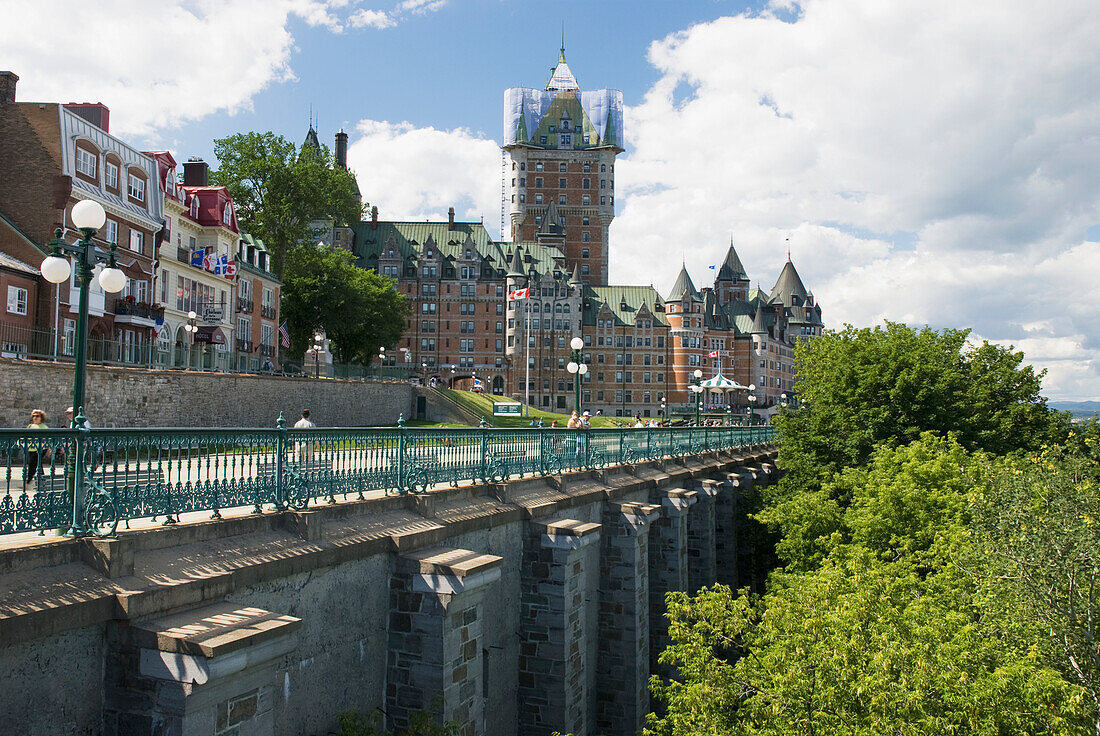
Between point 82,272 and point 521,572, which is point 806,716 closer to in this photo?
point 521,572

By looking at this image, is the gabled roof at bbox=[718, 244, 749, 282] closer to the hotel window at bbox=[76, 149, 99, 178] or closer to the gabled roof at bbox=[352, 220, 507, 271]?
the gabled roof at bbox=[352, 220, 507, 271]

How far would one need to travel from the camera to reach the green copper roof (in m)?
111

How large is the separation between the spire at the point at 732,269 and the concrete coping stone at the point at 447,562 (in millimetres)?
124508

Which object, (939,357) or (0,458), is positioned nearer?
(0,458)

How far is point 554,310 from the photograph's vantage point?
10656cm

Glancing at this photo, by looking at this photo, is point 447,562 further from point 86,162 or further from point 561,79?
point 561,79

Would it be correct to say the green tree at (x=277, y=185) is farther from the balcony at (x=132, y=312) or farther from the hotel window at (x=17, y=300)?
the hotel window at (x=17, y=300)

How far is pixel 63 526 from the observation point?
299 inches

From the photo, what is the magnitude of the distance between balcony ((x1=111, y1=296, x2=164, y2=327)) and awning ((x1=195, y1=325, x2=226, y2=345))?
6.05m

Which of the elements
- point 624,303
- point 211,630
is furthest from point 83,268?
point 624,303

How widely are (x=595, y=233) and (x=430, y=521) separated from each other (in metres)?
112

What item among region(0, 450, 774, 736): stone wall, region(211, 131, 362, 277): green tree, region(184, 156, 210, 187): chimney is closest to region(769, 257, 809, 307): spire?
region(211, 131, 362, 277): green tree

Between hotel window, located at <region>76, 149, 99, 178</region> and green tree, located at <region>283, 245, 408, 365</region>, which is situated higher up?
hotel window, located at <region>76, 149, 99, 178</region>

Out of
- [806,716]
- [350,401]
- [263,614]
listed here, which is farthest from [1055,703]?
[350,401]
